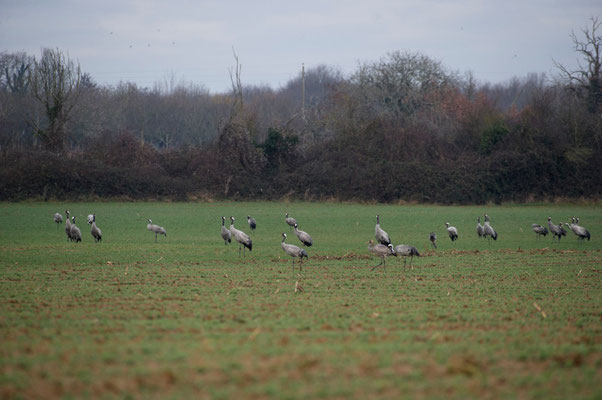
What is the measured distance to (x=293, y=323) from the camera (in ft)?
37.0

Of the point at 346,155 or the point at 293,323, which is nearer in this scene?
the point at 293,323

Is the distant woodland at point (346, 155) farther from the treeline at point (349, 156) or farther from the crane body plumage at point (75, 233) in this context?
the crane body plumage at point (75, 233)

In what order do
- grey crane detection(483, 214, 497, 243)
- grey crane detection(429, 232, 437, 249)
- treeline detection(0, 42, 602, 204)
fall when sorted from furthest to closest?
treeline detection(0, 42, 602, 204) → grey crane detection(483, 214, 497, 243) → grey crane detection(429, 232, 437, 249)

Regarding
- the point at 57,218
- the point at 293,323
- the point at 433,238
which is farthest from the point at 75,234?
the point at 293,323

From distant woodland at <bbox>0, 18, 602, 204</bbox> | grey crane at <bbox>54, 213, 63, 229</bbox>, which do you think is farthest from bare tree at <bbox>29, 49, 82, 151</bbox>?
grey crane at <bbox>54, 213, 63, 229</bbox>

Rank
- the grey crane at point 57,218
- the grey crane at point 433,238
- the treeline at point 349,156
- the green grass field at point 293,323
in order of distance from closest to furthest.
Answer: the green grass field at point 293,323 < the grey crane at point 433,238 < the grey crane at point 57,218 < the treeline at point 349,156

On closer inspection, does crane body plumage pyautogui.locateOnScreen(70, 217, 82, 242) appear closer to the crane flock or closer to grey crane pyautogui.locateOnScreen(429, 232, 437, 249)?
the crane flock

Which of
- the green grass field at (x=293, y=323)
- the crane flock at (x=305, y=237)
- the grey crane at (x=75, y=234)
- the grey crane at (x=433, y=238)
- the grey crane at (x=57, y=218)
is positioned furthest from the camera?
the grey crane at (x=57, y=218)

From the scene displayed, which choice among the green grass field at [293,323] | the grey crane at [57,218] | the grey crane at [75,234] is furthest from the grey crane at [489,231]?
the grey crane at [57,218]

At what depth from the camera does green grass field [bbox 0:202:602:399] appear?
7543 millimetres

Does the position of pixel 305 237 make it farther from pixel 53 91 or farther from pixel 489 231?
pixel 53 91

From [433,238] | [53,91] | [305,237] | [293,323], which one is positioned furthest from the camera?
[53,91]

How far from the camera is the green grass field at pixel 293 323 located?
24.7 feet

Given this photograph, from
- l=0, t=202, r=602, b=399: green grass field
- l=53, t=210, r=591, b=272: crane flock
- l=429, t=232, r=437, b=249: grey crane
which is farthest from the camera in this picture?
l=429, t=232, r=437, b=249: grey crane
